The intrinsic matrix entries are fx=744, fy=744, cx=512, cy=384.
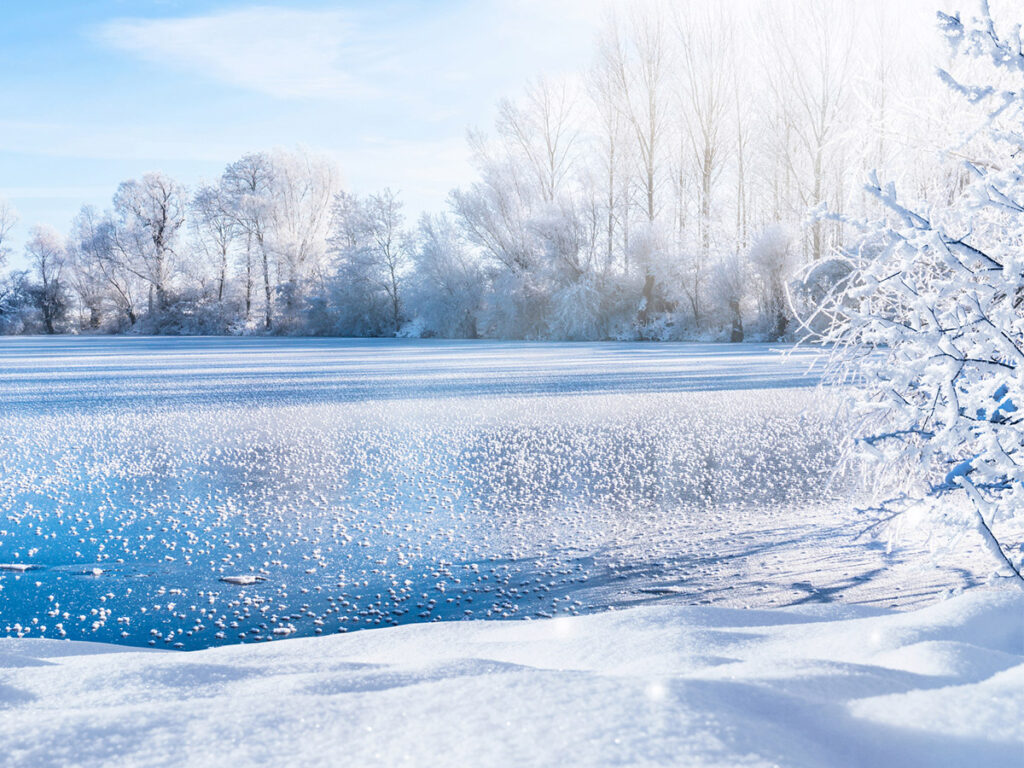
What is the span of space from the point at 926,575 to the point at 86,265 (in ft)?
146

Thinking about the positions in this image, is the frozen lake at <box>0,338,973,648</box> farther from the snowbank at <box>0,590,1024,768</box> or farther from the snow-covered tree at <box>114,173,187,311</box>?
the snow-covered tree at <box>114,173,187,311</box>

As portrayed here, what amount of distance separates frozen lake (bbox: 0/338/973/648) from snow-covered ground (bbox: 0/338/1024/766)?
23mm

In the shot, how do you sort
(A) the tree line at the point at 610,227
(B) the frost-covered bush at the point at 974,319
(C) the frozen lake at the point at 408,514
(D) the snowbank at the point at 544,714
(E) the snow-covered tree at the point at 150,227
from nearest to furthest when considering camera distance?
(D) the snowbank at the point at 544,714, (B) the frost-covered bush at the point at 974,319, (C) the frozen lake at the point at 408,514, (A) the tree line at the point at 610,227, (E) the snow-covered tree at the point at 150,227

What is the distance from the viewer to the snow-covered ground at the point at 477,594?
928mm

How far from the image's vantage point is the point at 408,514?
4.12 m

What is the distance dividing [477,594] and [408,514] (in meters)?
1.20

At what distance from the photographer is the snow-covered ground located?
0.93 metres

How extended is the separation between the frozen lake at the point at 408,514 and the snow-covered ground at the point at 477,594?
0.9 inches

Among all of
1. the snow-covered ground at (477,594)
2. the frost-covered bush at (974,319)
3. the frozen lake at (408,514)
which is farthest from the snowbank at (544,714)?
the frozen lake at (408,514)

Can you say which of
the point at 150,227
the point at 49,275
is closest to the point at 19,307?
the point at 49,275

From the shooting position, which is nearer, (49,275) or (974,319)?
(974,319)

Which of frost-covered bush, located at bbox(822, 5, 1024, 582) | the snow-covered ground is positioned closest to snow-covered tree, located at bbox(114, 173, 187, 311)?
the snow-covered ground

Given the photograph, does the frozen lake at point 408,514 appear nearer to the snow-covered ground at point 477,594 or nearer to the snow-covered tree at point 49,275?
the snow-covered ground at point 477,594

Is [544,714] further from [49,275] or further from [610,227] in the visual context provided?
[49,275]
